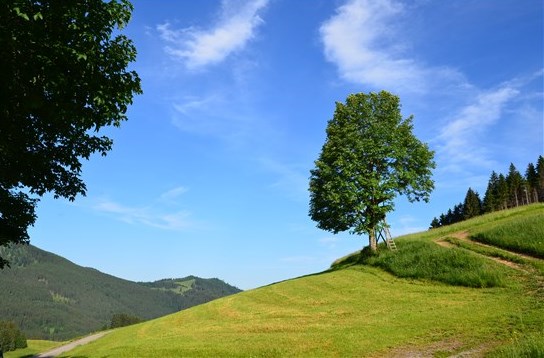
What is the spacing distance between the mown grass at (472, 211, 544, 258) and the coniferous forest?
91.0 m

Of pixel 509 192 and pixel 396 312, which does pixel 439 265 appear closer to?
pixel 396 312

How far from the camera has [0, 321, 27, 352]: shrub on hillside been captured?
17546cm

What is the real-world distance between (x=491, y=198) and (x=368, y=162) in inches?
3653

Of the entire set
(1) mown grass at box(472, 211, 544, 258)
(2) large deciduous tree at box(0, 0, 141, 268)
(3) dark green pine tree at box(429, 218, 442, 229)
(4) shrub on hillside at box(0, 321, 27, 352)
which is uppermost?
(3) dark green pine tree at box(429, 218, 442, 229)

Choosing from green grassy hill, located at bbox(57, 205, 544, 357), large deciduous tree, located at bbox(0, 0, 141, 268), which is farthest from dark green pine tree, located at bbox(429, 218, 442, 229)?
large deciduous tree, located at bbox(0, 0, 141, 268)

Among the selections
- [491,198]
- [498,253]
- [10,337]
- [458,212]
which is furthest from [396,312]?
[10,337]

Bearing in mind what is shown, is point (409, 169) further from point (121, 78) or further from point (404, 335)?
point (121, 78)

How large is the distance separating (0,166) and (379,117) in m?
42.9

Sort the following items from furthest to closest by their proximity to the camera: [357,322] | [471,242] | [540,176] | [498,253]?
[540,176]
[471,242]
[498,253]
[357,322]

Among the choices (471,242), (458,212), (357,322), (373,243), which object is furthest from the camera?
(458,212)

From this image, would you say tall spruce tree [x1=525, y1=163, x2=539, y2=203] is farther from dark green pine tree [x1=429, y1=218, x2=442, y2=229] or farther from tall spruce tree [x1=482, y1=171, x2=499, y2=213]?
dark green pine tree [x1=429, y1=218, x2=442, y2=229]

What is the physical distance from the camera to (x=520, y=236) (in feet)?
122

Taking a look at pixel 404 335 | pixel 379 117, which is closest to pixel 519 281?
pixel 404 335

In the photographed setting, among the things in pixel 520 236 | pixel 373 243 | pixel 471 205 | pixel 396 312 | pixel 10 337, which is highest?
pixel 471 205
